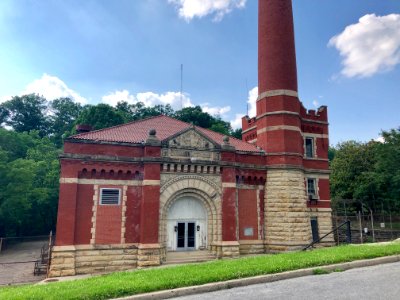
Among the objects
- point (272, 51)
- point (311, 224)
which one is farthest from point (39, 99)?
point (311, 224)

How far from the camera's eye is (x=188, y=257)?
17.7m

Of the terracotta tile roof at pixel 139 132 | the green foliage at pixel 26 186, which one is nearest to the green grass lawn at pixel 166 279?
the terracotta tile roof at pixel 139 132

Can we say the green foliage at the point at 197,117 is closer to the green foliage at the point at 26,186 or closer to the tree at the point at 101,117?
the tree at the point at 101,117

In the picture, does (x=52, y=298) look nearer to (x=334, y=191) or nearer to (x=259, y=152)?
(x=259, y=152)

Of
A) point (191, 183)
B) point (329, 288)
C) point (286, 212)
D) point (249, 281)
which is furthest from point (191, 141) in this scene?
point (329, 288)

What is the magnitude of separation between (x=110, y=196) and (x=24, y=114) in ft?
209

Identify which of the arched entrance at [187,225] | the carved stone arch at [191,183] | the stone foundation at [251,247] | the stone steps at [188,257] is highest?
the carved stone arch at [191,183]

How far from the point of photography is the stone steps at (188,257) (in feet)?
56.3

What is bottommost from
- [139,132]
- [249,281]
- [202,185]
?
[249,281]

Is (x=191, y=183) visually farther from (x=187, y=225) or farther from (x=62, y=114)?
(x=62, y=114)

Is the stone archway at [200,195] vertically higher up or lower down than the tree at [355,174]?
lower down

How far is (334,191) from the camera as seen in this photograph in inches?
1671

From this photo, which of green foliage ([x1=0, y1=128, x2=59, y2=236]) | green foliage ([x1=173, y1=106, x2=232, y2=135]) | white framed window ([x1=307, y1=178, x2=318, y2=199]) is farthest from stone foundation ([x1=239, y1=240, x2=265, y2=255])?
green foliage ([x1=173, y1=106, x2=232, y2=135])

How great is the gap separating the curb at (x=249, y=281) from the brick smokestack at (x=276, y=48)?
13.9m
